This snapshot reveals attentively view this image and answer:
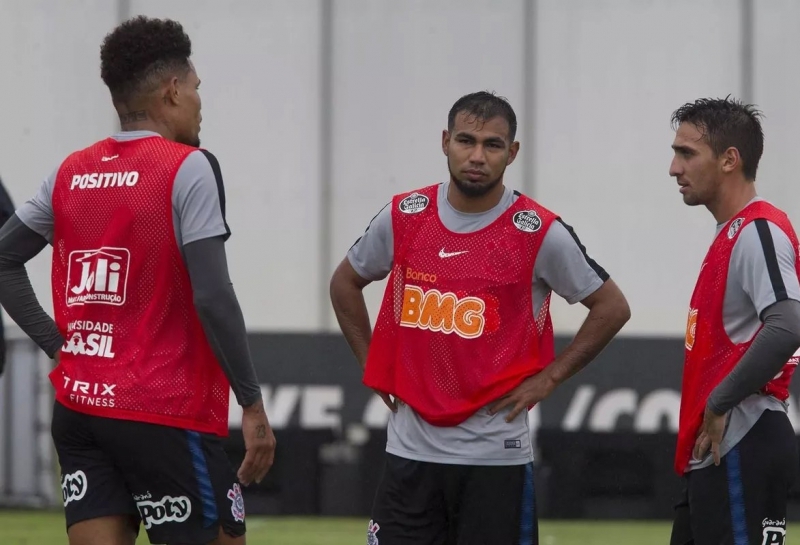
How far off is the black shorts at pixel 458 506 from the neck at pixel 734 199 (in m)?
0.99

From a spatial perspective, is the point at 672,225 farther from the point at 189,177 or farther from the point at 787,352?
the point at 189,177

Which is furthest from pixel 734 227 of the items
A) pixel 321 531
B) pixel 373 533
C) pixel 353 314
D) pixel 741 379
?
pixel 321 531

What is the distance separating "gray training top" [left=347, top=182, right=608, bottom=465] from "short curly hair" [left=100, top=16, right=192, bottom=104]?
102cm

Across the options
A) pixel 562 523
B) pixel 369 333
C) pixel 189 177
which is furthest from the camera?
pixel 562 523

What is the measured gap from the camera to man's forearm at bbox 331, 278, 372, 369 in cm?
451

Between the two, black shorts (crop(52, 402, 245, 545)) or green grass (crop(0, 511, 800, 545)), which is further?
green grass (crop(0, 511, 800, 545))

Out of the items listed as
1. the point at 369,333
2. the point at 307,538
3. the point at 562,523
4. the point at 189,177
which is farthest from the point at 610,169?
the point at 189,177

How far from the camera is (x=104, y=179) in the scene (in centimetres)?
361

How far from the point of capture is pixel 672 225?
9.56 meters

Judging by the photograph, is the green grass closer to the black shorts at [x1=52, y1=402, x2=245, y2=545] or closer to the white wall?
the white wall

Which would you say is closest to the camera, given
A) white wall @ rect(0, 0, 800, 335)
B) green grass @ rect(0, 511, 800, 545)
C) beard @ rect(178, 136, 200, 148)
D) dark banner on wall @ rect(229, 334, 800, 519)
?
beard @ rect(178, 136, 200, 148)

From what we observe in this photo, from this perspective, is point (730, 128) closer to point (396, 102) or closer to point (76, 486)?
point (76, 486)

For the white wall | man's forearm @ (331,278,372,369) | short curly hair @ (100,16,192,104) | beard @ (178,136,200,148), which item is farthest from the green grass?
short curly hair @ (100,16,192,104)

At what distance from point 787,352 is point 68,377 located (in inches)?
77.6
